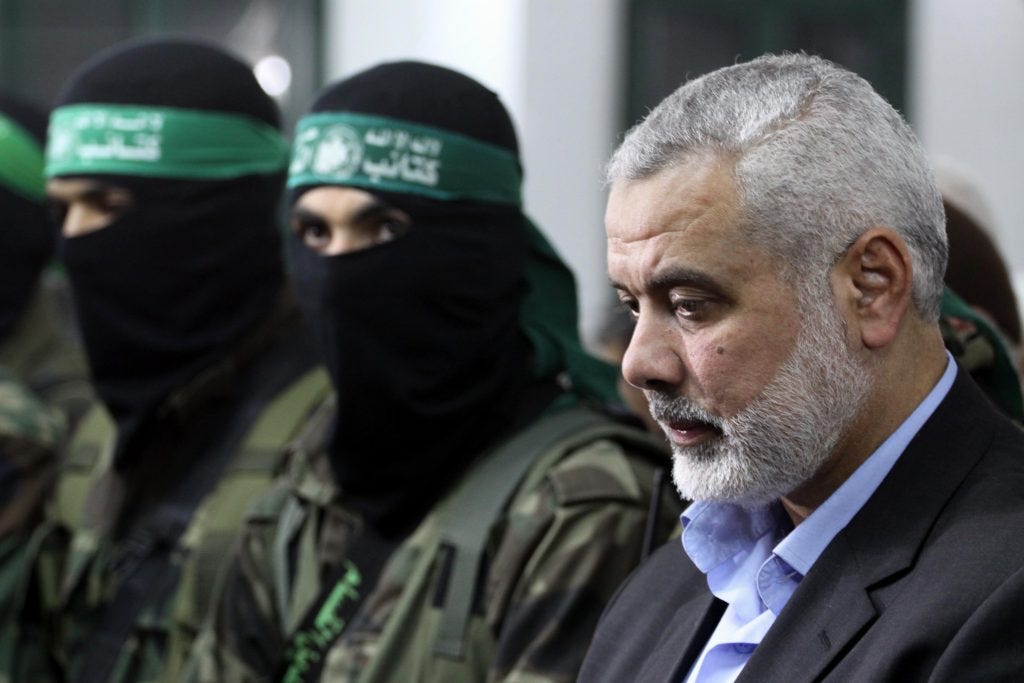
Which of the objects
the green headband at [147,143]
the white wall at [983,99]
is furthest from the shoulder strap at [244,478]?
the white wall at [983,99]

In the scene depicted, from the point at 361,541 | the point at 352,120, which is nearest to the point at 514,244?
the point at 352,120

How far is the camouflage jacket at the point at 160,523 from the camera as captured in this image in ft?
12.3

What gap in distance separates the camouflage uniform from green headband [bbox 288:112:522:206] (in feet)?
3.72

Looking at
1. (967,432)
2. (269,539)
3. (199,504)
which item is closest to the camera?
(967,432)

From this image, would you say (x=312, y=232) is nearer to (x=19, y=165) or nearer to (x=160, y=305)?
(x=160, y=305)

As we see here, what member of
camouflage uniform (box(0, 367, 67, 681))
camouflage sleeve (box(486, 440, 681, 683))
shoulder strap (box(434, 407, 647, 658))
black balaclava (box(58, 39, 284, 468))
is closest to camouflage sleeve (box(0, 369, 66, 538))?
camouflage uniform (box(0, 367, 67, 681))

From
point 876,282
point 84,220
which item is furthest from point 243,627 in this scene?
point 876,282

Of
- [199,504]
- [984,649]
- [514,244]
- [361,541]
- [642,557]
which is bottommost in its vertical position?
[199,504]

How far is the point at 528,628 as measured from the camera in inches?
109

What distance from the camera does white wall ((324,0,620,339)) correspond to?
670 cm

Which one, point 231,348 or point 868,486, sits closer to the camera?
point 868,486

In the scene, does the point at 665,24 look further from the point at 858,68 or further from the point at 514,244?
the point at 514,244

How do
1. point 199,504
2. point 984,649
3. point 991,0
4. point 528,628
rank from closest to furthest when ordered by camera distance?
point 984,649 → point 528,628 → point 199,504 → point 991,0

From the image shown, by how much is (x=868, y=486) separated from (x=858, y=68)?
206 inches
